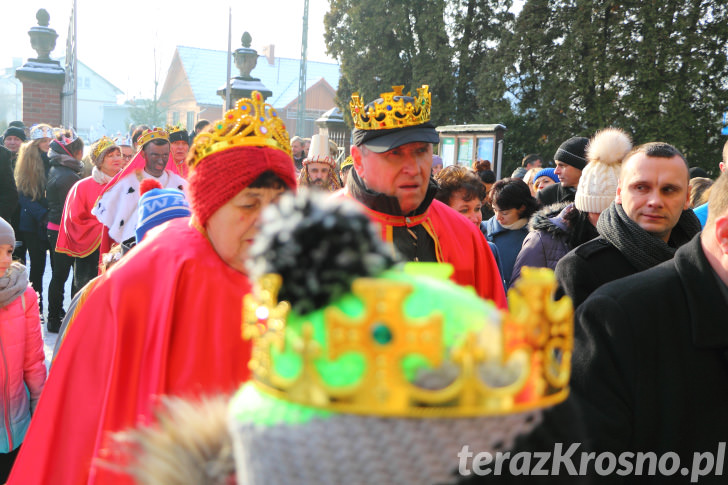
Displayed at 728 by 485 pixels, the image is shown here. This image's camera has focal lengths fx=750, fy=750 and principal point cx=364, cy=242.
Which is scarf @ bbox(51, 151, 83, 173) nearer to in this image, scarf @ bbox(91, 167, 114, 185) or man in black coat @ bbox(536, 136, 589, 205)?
scarf @ bbox(91, 167, 114, 185)

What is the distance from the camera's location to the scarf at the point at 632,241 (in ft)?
10.7

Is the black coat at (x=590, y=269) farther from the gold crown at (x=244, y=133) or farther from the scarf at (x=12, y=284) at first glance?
the scarf at (x=12, y=284)

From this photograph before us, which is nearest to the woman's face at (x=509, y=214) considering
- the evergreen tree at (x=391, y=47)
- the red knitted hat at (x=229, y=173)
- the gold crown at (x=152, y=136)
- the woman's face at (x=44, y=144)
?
the gold crown at (x=152, y=136)

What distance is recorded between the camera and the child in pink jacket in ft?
13.2

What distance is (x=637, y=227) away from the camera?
335 cm

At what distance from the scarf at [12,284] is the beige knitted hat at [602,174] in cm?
331

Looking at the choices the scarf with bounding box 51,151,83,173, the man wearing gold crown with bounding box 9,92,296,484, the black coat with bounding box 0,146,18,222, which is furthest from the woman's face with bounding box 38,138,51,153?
the man wearing gold crown with bounding box 9,92,296,484

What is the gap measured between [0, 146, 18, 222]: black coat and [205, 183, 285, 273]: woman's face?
23.6 ft

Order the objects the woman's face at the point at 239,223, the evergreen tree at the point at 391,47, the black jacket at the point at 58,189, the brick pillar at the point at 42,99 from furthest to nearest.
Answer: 1. the evergreen tree at the point at 391,47
2. the brick pillar at the point at 42,99
3. the black jacket at the point at 58,189
4. the woman's face at the point at 239,223

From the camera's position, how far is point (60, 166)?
912 cm

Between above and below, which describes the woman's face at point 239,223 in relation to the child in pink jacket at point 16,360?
above

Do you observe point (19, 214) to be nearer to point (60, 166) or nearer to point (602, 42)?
point (60, 166)

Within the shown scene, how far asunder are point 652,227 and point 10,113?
5752 centimetres

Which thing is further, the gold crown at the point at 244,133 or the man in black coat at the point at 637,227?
the man in black coat at the point at 637,227
